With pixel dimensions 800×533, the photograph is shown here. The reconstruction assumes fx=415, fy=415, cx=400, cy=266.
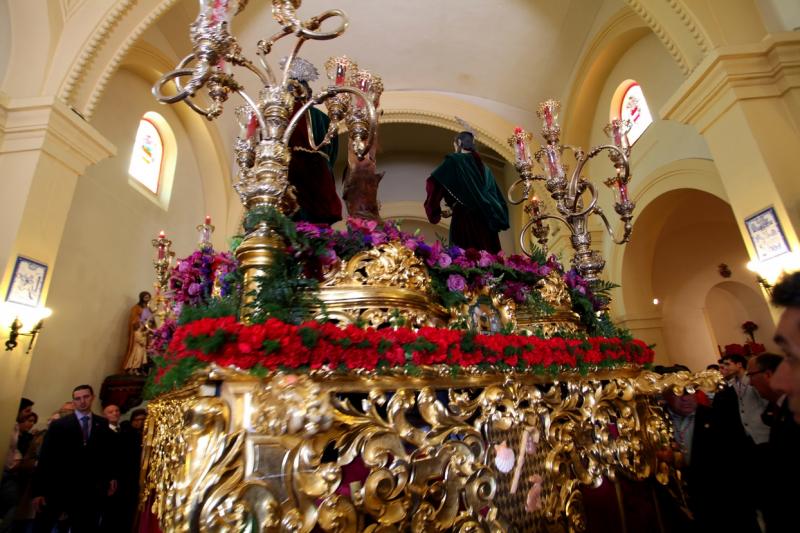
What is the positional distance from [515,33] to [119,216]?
8920 mm

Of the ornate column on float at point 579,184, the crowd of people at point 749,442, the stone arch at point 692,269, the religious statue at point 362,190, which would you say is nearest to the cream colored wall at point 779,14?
the ornate column on float at point 579,184

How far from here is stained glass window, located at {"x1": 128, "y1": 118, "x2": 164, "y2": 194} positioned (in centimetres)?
830

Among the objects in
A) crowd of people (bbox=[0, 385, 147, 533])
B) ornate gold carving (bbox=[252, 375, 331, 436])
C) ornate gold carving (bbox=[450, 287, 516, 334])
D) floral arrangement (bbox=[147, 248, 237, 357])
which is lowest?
crowd of people (bbox=[0, 385, 147, 533])

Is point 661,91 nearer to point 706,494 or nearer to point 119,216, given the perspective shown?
point 706,494

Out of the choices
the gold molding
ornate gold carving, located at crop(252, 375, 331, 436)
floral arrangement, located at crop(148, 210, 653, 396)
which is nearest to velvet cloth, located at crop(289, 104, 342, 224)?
floral arrangement, located at crop(148, 210, 653, 396)

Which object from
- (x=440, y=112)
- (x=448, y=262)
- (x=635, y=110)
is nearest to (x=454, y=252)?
(x=448, y=262)

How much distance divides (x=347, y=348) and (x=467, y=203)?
3.08 meters

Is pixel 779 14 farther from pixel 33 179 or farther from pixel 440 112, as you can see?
pixel 33 179

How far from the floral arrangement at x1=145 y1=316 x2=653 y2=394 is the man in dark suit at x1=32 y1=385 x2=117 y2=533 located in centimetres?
234

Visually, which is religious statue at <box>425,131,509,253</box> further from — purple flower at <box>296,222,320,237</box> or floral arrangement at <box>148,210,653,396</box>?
purple flower at <box>296,222,320,237</box>

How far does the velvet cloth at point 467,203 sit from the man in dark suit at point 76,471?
12.7ft

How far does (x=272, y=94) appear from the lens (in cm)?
255

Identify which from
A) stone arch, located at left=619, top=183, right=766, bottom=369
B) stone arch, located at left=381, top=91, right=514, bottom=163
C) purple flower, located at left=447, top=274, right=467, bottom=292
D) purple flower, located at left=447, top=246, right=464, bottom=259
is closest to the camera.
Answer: purple flower, located at left=447, top=274, right=467, bottom=292

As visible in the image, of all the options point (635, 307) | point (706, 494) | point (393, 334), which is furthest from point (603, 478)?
point (635, 307)
